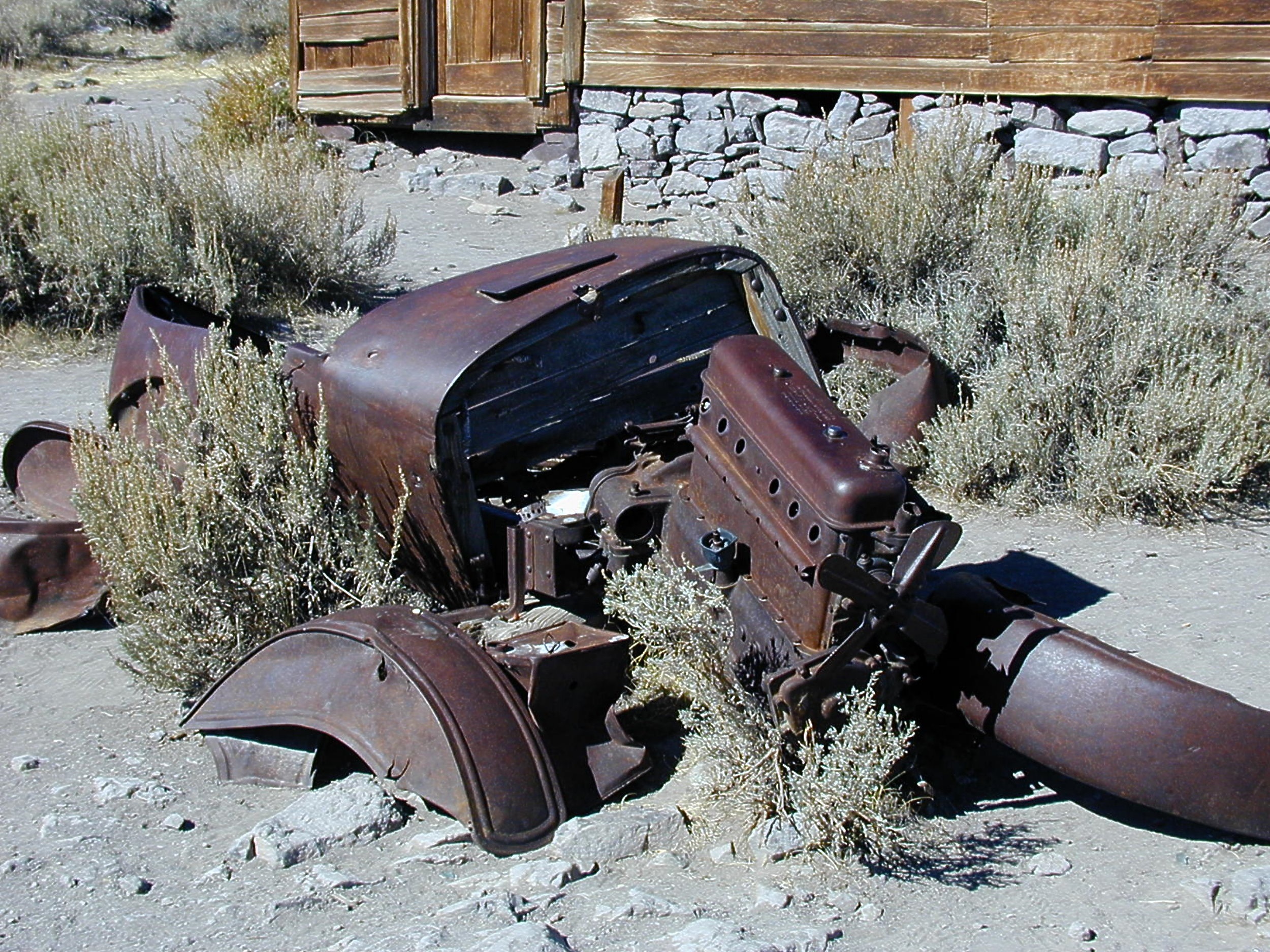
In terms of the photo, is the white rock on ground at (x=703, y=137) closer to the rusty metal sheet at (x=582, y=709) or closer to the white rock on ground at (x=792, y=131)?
the white rock on ground at (x=792, y=131)

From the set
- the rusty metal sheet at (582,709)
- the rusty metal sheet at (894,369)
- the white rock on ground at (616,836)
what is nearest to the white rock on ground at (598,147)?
the rusty metal sheet at (894,369)

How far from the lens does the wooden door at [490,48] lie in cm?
1353

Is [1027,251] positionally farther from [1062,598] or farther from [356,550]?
[356,550]

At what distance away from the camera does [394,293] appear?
32.1ft

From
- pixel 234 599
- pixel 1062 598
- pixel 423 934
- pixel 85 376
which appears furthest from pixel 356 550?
Answer: pixel 85 376

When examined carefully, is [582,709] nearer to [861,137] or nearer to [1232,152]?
[1232,152]

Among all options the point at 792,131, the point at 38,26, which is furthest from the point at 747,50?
the point at 38,26

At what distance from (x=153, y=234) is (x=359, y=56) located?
310 inches

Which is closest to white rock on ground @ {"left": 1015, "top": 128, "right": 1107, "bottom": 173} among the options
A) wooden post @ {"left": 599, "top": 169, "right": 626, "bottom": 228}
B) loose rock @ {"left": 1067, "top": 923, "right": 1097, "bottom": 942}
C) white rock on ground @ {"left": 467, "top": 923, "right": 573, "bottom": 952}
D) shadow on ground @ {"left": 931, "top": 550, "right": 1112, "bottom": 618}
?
wooden post @ {"left": 599, "top": 169, "right": 626, "bottom": 228}

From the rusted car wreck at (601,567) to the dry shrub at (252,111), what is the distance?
1209cm

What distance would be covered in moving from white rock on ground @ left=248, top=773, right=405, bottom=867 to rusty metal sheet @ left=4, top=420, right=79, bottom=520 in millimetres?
2473

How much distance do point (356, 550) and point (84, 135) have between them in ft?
22.0

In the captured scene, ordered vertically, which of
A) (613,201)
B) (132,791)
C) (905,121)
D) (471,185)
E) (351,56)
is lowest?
(132,791)

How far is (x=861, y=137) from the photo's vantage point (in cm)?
1150
